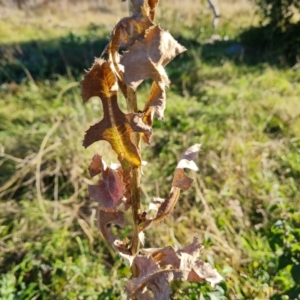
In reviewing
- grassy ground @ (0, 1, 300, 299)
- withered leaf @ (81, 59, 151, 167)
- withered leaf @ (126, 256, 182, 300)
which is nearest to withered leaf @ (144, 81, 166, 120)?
withered leaf @ (81, 59, 151, 167)

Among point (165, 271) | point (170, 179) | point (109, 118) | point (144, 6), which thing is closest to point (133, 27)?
point (144, 6)

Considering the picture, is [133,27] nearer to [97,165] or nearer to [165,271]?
[97,165]

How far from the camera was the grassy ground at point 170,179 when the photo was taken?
88.4 inches

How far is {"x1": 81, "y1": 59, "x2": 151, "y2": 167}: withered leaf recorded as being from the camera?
89 centimetres

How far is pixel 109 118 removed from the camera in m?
0.93

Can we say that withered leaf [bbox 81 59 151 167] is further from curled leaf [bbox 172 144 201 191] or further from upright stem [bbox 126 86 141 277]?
curled leaf [bbox 172 144 201 191]

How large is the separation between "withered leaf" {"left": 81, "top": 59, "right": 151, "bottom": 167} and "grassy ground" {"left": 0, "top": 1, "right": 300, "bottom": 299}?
98 centimetres

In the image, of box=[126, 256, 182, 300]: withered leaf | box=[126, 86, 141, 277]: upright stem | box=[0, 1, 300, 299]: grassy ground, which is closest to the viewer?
box=[126, 86, 141, 277]: upright stem

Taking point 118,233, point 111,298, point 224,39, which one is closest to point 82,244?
point 118,233

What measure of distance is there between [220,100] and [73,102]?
4.65ft

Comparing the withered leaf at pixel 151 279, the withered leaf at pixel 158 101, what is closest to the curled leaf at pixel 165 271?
the withered leaf at pixel 151 279

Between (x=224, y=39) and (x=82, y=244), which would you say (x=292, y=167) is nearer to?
(x=82, y=244)

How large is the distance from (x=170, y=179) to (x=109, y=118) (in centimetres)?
233

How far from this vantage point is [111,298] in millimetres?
2139
